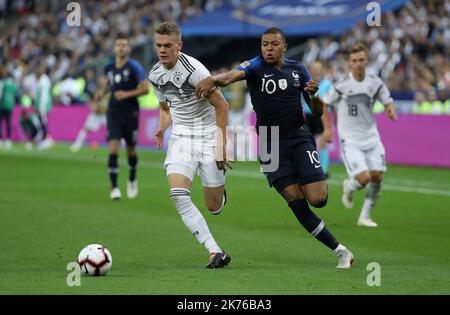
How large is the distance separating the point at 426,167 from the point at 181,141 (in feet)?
52.9

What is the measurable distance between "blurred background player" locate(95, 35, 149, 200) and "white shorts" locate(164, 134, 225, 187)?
710 centimetres

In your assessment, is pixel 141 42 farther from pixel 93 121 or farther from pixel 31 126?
pixel 93 121

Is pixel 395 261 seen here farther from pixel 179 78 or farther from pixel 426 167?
pixel 426 167

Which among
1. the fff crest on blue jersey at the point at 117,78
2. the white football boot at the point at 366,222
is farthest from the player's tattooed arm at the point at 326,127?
the fff crest on blue jersey at the point at 117,78

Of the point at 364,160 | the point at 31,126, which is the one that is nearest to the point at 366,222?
the point at 364,160

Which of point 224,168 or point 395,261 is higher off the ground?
point 224,168

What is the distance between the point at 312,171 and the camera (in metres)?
10.9

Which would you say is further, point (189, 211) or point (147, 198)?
point (147, 198)

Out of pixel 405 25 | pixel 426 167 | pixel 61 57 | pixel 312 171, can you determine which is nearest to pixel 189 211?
pixel 312 171

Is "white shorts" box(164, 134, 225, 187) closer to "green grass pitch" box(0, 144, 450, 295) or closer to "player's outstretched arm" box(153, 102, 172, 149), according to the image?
"player's outstretched arm" box(153, 102, 172, 149)

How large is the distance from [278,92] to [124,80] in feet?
25.4

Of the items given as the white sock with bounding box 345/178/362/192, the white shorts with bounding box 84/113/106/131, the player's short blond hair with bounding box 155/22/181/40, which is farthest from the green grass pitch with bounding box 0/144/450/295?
the white shorts with bounding box 84/113/106/131

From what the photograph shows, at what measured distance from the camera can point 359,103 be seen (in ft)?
50.5

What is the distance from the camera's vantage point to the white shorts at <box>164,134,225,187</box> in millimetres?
11000
